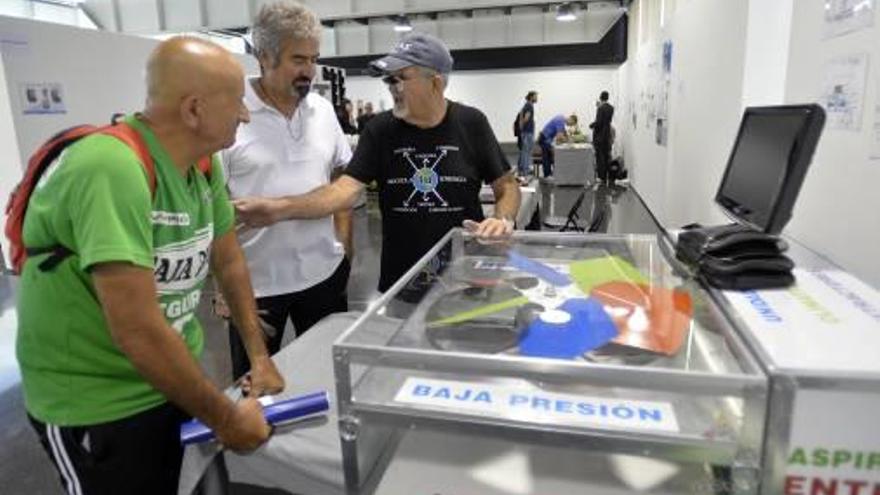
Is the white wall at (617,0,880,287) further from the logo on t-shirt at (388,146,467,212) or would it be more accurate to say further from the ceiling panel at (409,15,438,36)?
the ceiling panel at (409,15,438,36)

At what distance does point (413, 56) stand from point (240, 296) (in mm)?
823

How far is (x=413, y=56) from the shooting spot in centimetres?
165

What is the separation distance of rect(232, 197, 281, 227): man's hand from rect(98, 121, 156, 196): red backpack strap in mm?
566

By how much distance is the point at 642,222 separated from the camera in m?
6.97

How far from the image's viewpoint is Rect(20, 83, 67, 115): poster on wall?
11.5ft

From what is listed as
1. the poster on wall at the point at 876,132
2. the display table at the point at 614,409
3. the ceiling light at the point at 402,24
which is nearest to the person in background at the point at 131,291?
the display table at the point at 614,409

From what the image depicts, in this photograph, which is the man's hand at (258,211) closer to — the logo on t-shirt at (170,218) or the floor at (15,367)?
the floor at (15,367)

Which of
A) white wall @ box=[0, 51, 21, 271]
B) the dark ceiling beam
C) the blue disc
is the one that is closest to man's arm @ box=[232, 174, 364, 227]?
the blue disc

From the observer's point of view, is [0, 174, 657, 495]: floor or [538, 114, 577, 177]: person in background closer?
[0, 174, 657, 495]: floor

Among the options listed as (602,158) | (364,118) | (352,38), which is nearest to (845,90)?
(364,118)

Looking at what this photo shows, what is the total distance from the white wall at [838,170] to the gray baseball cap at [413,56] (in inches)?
47.0

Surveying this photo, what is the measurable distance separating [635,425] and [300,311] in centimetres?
140

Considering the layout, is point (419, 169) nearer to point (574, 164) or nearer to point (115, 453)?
point (115, 453)

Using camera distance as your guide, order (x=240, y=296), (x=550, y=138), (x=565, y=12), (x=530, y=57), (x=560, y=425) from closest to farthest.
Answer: (x=560, y=425) → (x=240, y=296) → (x=565, y=12) → (x=550, y=138) → (x=530, y=57)
